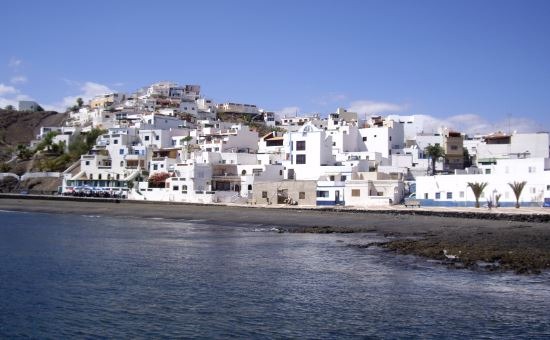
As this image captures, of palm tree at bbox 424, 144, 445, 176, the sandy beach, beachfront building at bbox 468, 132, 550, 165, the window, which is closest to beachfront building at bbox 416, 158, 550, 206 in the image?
the sandy beach

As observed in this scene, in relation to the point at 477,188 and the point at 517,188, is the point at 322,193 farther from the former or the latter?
the point at 517,188

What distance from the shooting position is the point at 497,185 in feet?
183

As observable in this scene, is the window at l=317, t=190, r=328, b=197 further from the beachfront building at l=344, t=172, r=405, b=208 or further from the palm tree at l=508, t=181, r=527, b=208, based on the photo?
the palm tree at l=508, t=181, r=527, b=208

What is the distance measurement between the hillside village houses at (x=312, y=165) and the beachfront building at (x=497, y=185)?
0.10 meters

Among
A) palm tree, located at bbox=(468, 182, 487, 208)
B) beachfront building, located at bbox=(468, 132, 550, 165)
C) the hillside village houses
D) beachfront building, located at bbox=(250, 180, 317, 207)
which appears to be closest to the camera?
palm tree, located at bbox=(468, 182, 487, 208)

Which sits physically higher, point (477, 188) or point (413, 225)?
point (477, 188)

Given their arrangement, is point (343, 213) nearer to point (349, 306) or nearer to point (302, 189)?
point (302, 189)

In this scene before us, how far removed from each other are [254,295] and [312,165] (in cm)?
5329

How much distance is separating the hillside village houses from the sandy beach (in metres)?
5.21

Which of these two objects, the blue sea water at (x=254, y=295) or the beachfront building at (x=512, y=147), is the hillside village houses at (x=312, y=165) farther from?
the blue sea water at (x=254, y=295)

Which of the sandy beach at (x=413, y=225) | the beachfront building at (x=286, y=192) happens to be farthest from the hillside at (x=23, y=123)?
the beachfront building at (x=286, y=192)

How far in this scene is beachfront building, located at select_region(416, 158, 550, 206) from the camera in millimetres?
53156

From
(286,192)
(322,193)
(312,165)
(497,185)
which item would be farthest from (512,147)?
(286,192)

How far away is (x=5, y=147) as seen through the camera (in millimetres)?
130750
